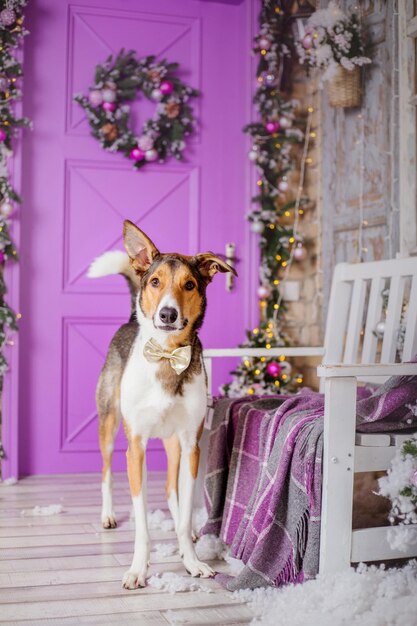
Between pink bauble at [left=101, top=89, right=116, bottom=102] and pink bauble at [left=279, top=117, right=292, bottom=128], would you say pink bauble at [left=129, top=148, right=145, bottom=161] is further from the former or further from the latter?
pink bauble at [left=279, top=117, right=292, bottom=128]

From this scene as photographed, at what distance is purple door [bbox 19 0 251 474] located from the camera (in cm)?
448

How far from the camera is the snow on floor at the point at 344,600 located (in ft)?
6.65

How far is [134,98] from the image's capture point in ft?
15.1

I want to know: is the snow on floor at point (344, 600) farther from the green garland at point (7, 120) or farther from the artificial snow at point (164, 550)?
the green garland at point (7, 120)

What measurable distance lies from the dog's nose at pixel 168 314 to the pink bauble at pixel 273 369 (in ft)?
7.05

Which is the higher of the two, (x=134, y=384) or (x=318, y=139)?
(x=318, y=139)

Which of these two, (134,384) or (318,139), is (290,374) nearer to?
(318,139)

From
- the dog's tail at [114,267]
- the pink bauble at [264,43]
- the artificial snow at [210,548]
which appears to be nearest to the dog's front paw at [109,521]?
the artificial snow at [210,548]

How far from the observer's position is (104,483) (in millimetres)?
3264

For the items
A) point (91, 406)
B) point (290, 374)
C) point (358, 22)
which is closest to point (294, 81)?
point (358, 22)

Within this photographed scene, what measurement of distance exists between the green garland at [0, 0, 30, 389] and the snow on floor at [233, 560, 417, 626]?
2541 mm

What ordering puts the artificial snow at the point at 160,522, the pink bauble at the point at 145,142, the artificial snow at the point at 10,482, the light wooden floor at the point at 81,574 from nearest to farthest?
the light wooden floor at the point at 81,574
the artificial snow at the point at 160,522
the artificial snow at the point at 10,482
the pink bauble at the point at 145,142

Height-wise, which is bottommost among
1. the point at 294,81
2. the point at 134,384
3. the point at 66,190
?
the point at 134,384

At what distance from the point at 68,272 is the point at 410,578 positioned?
2936 mm
